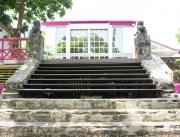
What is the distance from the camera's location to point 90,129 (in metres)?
6.55

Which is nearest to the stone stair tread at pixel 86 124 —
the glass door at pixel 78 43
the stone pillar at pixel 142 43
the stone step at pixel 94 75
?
the stone step at pixel 94 75

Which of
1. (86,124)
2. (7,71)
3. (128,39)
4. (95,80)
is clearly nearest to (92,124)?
(86,124)

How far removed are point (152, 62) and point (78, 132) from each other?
4.83m

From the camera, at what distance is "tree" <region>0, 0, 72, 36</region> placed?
64.1ft

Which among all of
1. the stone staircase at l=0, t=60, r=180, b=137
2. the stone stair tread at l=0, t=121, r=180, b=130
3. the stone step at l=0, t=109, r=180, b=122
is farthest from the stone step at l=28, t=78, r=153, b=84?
the stone stair tread at l=0, t=121, r=180, b=130

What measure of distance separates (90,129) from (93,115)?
2.31 ft

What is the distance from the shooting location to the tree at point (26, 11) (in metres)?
19.5

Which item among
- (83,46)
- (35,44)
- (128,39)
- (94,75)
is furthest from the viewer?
(128,39)

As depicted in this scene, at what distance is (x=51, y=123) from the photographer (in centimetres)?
701

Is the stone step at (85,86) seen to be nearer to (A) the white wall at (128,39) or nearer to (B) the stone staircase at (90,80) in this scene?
(B) the stone staircase at (90,80)

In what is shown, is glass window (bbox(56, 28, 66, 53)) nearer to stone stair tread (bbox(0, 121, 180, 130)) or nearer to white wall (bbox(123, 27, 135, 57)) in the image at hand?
white wall (bbox(123, 27, 135, 57))

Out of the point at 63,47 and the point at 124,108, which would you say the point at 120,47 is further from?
the point at 124,108

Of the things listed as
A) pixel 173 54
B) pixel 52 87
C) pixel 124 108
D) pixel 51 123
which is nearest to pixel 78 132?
pixel 51 123

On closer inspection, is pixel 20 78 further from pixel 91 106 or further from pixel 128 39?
pixel 128 39
